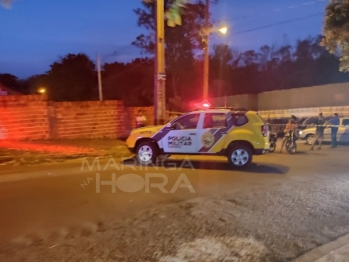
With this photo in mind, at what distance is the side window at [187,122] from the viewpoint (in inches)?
473

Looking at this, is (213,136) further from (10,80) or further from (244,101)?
(10,80)

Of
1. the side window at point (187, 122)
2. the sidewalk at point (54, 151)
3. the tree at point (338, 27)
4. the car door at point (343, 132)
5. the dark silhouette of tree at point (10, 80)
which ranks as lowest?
the sidewalk at point (54, 151)

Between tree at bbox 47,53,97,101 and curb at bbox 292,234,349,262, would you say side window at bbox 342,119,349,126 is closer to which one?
curb at bbox 292,234,349,262

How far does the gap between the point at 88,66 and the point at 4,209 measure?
35.4 meters

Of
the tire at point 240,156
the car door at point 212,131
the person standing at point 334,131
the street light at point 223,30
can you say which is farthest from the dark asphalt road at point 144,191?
the street light at point 223,30

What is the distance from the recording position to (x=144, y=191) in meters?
8.65

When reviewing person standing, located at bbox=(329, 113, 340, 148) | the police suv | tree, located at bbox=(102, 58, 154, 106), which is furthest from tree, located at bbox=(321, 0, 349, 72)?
tree, located at bbox=(102, 58, 154, 106)

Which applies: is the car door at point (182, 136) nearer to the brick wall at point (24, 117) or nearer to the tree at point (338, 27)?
the tree at point (338, 27)

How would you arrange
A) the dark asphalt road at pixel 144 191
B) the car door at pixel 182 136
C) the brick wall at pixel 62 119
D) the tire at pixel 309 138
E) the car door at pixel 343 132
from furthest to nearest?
1. the tire at pixel 309 138
2. the car door at pixel 343 132
3. the brick wall at pixel 62 119
4. the car door at pixel 182 136
5. the dark asphalt road at pixel 144 191

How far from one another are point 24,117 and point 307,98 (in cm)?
1932

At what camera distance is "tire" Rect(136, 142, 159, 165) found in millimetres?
12367

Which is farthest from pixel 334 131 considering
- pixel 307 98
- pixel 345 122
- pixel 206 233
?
pixel 206 233

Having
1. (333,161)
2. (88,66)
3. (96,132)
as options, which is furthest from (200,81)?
(333,161)

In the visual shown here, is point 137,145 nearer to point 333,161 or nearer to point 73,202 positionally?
point 73,202
